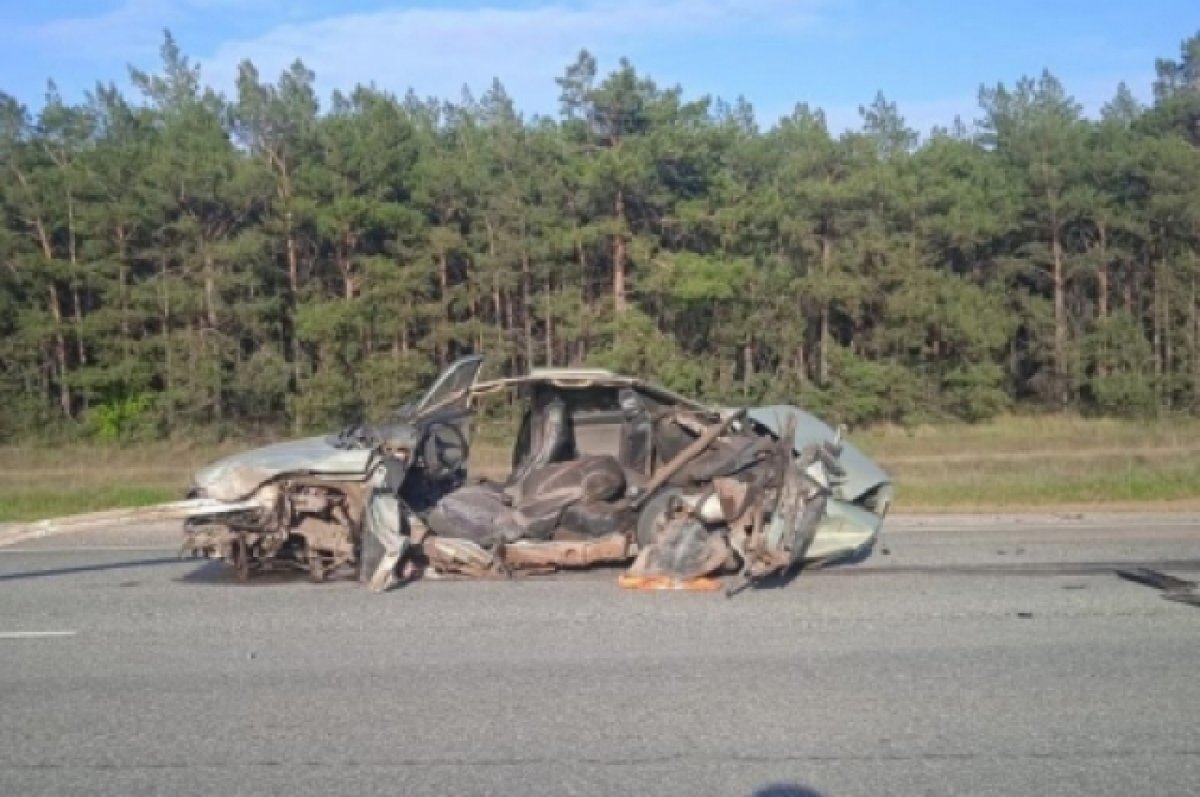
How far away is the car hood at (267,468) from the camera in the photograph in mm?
10047

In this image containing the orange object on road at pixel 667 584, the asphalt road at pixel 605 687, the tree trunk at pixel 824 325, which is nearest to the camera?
the asphalt road at pixel 605 687

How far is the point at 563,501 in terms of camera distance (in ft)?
33.7

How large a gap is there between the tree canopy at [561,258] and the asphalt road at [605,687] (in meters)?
30.6

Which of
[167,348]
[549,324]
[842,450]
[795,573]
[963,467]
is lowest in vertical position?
[963,467]

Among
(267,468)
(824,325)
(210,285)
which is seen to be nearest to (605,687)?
(267,468)

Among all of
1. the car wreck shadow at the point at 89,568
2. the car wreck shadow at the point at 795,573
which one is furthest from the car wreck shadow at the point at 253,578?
the car wreck shadow at the point at 795,573

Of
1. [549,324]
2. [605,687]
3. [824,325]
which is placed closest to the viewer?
[605,687]

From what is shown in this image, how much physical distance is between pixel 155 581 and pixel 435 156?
3771 cm

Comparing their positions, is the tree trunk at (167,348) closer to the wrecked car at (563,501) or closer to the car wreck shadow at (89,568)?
the car wreck shadow at (89,568)

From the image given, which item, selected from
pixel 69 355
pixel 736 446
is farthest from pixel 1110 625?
pixel 69 355

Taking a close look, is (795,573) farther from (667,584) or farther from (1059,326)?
(1059,326)

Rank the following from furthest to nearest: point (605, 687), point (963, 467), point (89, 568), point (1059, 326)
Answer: point (1059, 326) < point (963, 467) < point (89, 568) < point (605, 687)

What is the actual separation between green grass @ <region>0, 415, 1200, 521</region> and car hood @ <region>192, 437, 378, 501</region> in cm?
234

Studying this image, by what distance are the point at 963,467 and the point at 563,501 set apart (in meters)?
21.1
